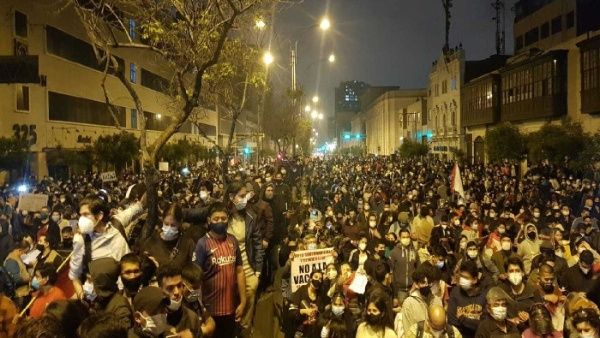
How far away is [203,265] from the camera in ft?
20.8

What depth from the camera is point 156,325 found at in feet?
14.6

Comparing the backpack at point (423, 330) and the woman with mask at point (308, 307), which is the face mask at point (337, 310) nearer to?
the woman with mask at point (308, 307)

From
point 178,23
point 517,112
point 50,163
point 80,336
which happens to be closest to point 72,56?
point 50,163

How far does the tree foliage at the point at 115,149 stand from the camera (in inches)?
1355

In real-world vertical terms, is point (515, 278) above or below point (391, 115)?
below

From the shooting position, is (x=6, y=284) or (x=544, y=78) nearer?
(x=6, y=284)

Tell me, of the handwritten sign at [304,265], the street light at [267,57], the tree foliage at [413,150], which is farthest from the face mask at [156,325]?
the tree foliage at [413,150]

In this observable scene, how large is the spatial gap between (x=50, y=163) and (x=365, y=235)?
84.5 ft

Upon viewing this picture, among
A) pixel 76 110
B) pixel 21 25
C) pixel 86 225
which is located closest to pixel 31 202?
pixel 86 225

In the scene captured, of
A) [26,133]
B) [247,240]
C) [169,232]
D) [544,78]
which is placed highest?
[544,78]

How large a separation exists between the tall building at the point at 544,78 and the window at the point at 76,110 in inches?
1055

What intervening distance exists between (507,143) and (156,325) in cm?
3315

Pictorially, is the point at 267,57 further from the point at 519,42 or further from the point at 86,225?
the point at 519,42

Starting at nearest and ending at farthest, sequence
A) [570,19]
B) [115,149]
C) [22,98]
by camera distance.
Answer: [22,98] < [115,149] < [570,19]
